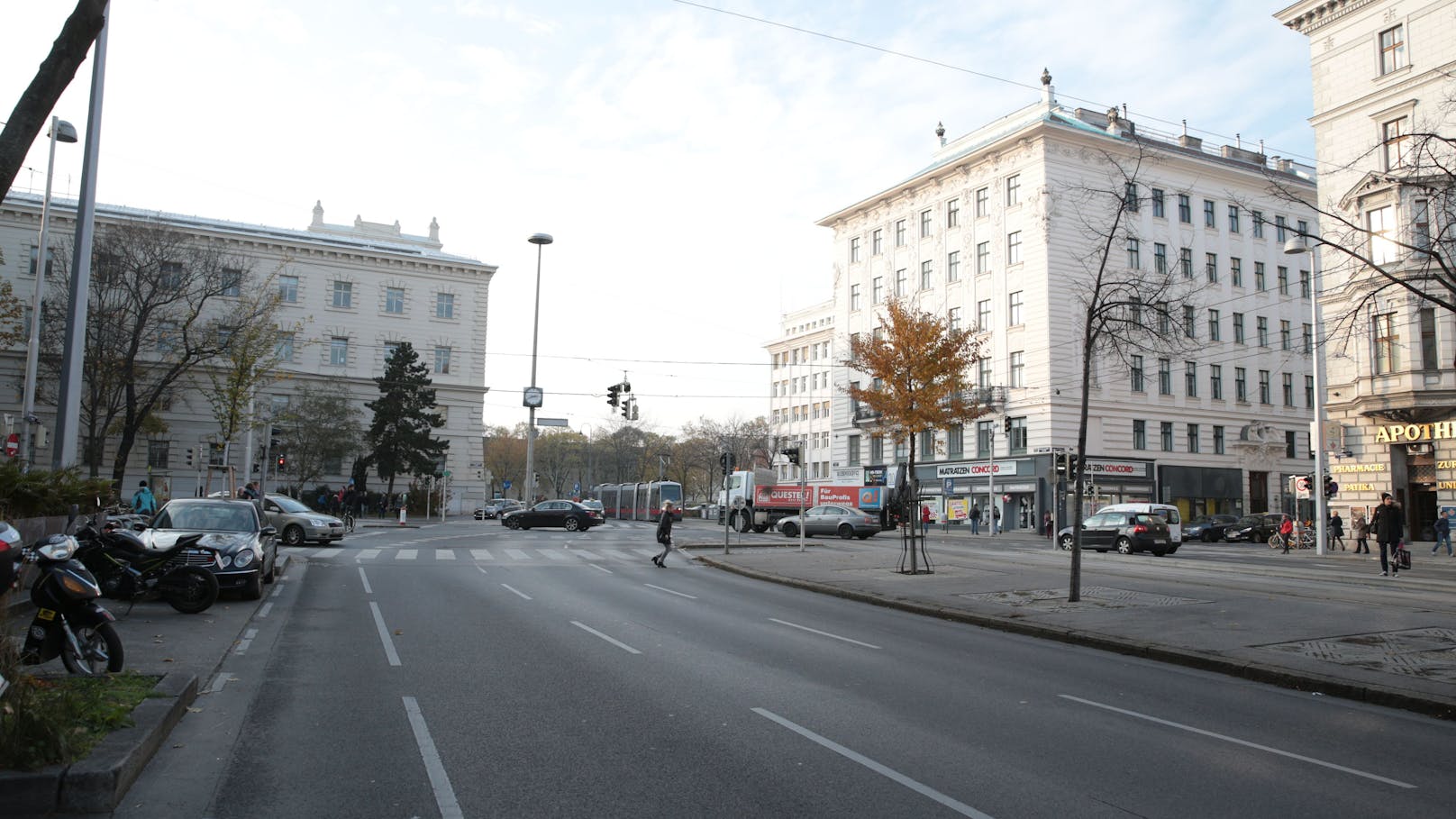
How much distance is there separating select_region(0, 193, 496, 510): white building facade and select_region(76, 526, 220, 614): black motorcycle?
5021cm

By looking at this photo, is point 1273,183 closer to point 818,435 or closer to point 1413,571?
point 1413,571

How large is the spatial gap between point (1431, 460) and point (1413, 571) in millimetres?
13425

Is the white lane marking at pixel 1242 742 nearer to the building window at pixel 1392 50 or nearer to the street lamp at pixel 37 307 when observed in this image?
the street lamp at pixel 37 307

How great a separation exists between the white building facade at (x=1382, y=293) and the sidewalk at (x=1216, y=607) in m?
9.10

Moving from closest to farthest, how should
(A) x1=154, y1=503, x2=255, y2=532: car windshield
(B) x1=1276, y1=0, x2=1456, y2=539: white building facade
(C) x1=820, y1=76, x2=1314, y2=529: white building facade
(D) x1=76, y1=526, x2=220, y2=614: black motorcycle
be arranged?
(D) x1=76, y1=526, x2=220, y2=614: black motorcycle, (A) x1=154, y1=503, x2=255, y2=532: car windshield, (B) x1=1276, y1=0, x2=1456, y2=539: white building facade, (C) x1=820, y1=76, x2=1314, y2=529: white building facade

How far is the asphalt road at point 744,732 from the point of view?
532cm

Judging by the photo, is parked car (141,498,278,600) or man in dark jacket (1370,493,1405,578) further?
man in dark jacket (1370,493,1405,578)

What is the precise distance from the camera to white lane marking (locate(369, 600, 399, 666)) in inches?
380

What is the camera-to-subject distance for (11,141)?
19.5 feet

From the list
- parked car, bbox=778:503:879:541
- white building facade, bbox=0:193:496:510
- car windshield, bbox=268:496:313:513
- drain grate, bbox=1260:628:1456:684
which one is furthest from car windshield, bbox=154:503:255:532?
white building facade, bbox=0:193:496:510

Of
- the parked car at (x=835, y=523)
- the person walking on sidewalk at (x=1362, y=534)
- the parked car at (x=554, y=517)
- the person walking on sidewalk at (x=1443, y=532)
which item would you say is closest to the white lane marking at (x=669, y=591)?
the parked car at (x=835, y=523)

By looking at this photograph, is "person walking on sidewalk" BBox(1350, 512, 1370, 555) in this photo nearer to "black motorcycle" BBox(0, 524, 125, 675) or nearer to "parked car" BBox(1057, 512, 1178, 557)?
"parked car" BBox(1057, 512, 1178, 557)

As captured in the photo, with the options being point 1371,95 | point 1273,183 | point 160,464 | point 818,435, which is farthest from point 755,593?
point 818,435

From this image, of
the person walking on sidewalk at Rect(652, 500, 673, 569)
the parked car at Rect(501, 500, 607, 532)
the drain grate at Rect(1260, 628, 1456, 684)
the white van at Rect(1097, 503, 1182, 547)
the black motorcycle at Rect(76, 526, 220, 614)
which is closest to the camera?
the drain grate at Rect(1260, 628, 1456, 684)
